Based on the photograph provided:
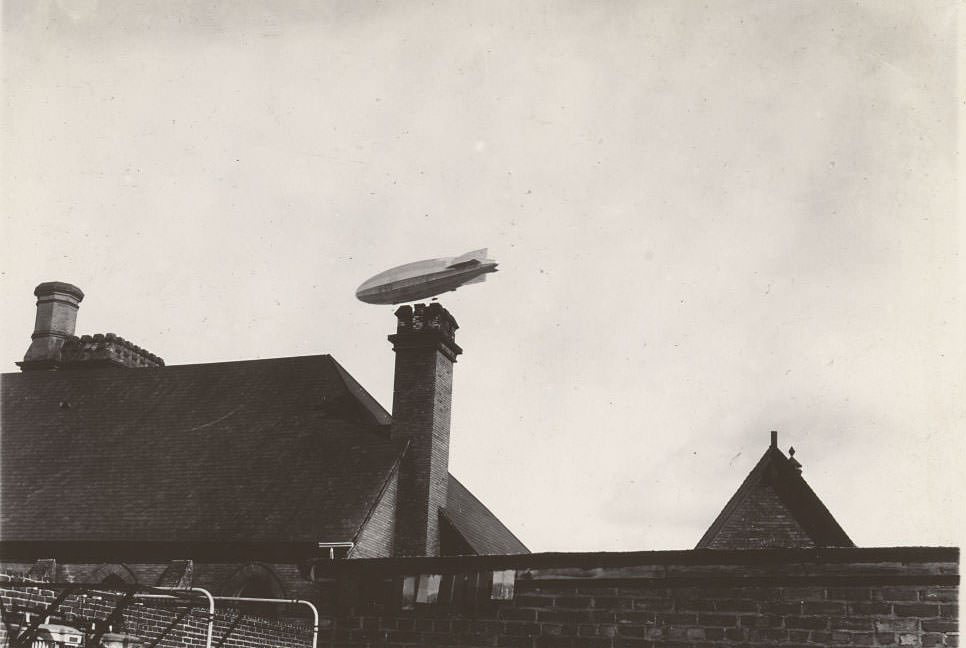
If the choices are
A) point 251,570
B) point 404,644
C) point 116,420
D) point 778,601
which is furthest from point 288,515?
point 778,601

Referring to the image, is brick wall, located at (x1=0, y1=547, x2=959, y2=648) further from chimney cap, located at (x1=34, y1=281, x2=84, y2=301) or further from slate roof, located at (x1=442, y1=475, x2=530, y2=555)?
chimney cap, located at (x1=34, y1=281, x2=84, y2=301)

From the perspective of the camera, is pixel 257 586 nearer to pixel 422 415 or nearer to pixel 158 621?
pixel 422 415

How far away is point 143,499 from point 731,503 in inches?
517

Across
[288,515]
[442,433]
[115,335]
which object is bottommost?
[288,515]

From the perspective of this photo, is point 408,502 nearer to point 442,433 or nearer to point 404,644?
point 442,433

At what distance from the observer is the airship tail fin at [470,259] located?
24688 mm

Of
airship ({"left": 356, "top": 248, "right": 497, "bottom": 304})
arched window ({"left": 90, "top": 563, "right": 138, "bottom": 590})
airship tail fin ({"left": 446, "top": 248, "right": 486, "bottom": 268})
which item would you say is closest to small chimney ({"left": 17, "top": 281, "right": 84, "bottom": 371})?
arched window ({"left": 90, "top": 563, "right": 138, "bottom": 590})

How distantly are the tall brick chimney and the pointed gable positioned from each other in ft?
20.8

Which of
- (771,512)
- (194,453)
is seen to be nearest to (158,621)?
(194,453)

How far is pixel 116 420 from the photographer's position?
26516mm

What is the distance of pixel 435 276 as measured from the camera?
81.1ft

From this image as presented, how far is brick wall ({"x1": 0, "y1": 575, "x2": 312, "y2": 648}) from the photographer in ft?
34.7

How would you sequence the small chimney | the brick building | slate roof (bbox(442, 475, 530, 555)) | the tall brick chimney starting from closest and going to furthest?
the brick building, the tall brick chimney, slate roof (bbox(442, 475, 530, 555)), the small chimney

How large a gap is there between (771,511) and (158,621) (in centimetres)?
1131
